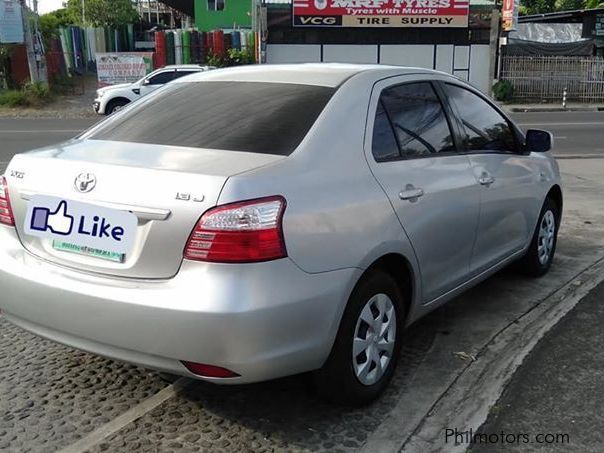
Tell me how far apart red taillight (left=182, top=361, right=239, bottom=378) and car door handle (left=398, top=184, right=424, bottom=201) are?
125 cm

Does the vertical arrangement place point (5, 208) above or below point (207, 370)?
above

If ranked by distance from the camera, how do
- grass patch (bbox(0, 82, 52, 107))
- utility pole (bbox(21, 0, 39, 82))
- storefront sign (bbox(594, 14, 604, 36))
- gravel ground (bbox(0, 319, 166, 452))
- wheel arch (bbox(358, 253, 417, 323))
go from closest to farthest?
1. gravel ground (bbox(0, 319, 166, 452))
2. wheel arch (bbox(358, 253, 417, 323))
3. utility pole (bbox(21, 0, 39, 82))
4. grass patch (bbox(0, 82, 52, 107))
5. storefront sign (bbox(594, 14, 604, 36))

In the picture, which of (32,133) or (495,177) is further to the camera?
(32,133)

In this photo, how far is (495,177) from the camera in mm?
4367

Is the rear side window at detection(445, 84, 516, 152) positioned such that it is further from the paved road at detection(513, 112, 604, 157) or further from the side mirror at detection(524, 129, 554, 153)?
Result: the paved road at detection(513, 112, 604, 157)

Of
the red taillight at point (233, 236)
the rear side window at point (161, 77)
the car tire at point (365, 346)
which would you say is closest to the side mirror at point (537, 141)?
the car tire at point (365, 346)

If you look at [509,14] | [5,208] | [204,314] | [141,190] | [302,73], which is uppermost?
[509,14]

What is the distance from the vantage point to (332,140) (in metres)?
3.17

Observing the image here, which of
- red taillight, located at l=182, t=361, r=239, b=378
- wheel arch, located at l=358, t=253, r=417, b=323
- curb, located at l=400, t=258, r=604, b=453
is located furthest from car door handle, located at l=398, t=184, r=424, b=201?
red taillight, located at l=182, t=361, r=239, b=378

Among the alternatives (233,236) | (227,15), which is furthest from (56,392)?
(227,15)

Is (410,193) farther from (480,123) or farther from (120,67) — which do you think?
(120,67)

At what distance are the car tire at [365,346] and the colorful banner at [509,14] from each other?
27.2 metres

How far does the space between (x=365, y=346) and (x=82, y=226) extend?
142 centimetres

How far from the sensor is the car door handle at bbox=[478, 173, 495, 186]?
4168 millimetres
